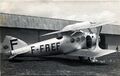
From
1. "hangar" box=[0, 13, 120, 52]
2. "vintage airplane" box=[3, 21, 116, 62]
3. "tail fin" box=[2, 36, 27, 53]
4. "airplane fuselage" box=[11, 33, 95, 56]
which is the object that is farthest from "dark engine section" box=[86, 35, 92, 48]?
"tail fin" box=[2, 36, 27, 53]

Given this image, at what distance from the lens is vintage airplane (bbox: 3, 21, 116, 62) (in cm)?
1948

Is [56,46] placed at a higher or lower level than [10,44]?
lower

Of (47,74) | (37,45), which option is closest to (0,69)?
(47,74)

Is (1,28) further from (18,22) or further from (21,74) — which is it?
(21,74)

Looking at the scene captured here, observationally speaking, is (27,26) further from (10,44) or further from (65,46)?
(65,46)

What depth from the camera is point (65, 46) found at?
20.3 meters

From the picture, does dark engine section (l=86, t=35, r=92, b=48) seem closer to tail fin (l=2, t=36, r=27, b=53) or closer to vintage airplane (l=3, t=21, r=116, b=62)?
vintage airplane (l=3, t=21, r=116, b=62)

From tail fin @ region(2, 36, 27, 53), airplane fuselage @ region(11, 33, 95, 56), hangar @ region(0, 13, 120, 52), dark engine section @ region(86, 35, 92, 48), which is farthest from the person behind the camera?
hangar @ region(0, 13, 120, 52)

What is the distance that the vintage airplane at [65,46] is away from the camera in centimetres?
1948

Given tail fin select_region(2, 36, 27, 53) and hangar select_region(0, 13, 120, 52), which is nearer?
tail fin select_region(2, 36, 27, 53)

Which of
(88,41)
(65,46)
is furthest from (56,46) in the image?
(88,41)

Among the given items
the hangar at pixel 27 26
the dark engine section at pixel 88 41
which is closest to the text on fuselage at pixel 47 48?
the dark engine section at pixel 88 41

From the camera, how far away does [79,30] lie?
20.7 meters

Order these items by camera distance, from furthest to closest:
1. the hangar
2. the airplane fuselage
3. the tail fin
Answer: the hangar → the airplane fuselage → the tail fin
